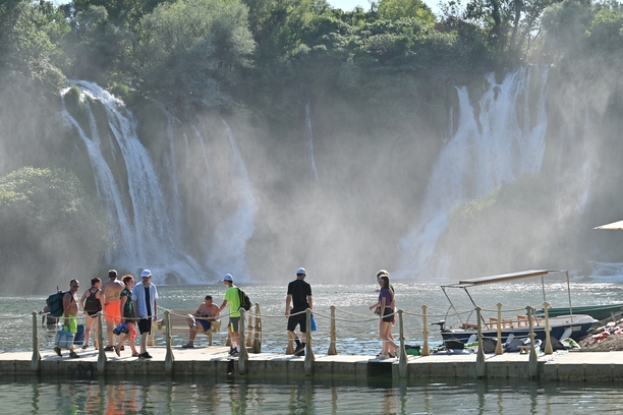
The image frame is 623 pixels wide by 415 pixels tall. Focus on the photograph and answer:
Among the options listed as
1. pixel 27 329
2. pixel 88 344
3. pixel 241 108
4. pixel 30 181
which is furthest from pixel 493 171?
pixel 88 344

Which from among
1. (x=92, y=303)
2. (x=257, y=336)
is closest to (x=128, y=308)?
(x=92, y=303)

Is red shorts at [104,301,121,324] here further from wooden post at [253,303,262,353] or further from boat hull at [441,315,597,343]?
boat hull at [441,315,597,343]

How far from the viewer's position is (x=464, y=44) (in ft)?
296

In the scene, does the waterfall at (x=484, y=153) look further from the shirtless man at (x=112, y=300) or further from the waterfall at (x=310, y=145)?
the shirtless man at (x=112, y=300)

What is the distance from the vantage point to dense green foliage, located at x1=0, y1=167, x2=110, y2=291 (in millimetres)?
64938

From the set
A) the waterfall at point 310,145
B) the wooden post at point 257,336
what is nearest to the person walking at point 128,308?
the wooden post at point 257,336

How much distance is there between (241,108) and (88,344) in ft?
189

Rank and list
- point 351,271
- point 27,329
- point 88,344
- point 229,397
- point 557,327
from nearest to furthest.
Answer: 1. point 229,397
2. point 88,344
3. point 557,327
4. point 27,329
5. point 351,271

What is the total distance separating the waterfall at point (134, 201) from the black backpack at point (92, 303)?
46.3 meters

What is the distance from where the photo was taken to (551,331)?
28.2 meters

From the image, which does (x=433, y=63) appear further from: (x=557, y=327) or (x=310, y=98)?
(x=557, y=327)

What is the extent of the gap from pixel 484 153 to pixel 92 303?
62078 millimetres

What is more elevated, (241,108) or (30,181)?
(241,108)

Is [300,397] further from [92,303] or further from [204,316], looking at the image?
[92,303]
